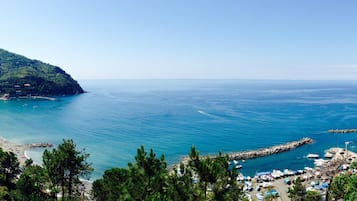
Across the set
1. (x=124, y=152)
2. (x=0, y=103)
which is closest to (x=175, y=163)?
(x=124, y=152)

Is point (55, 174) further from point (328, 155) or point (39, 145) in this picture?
point (328, 155)

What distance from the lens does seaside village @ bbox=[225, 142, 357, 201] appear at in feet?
147

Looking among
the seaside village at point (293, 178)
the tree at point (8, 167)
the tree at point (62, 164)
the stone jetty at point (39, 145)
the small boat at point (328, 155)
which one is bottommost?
the seaside village at point (293, 178)

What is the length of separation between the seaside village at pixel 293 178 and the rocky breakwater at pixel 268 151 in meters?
2.62

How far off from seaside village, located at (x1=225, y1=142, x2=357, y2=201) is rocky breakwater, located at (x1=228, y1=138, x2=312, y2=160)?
2625mm

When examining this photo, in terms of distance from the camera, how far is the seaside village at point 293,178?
44.7 m

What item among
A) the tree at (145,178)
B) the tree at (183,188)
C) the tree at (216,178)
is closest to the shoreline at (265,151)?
the tree at (145,178)

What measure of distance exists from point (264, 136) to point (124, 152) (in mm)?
39696

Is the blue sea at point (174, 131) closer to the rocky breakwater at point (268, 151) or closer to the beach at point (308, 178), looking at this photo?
the rocky breakwater at point (268, 151)

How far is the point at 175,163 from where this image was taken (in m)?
59.2

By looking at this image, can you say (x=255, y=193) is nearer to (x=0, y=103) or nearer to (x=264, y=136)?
(x=264, y=136)

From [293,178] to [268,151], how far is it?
601 inches

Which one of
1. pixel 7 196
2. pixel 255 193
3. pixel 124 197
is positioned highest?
pixel 124 197

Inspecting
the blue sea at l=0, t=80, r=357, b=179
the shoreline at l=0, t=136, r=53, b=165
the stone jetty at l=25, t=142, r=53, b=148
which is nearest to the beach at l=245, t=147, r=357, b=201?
the blue sea at l=0, t=80, r=357, b=179
